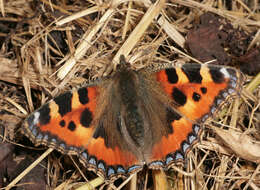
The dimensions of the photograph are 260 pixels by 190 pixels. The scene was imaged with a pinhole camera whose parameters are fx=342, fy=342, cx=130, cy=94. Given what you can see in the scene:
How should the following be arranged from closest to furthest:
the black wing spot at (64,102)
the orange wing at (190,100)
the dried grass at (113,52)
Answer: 1. the orange wing at (190,100)
2. the black wing spot at (64,102)
3. the dried grass at (113,52)

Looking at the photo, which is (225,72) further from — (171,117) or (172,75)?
(171,117)

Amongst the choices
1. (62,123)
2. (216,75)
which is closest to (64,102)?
(62,123)

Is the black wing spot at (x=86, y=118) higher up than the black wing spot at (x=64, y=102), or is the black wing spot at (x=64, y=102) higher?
the black wing spot at (x=64, y=102)

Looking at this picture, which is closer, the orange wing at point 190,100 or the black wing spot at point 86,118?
the orange wing at point 190,100

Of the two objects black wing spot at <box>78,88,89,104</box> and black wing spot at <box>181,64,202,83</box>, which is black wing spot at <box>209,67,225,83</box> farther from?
black wing spot at <box>78,88,89,104</box>

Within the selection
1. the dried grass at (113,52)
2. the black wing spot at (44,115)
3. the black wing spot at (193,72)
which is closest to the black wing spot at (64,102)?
the black wing spot at (44,115)

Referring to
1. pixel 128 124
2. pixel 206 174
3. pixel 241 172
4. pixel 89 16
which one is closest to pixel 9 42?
pixel 89 16

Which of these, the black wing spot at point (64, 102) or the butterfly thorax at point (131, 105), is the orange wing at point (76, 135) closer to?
the black wing spot at point (64, 102)

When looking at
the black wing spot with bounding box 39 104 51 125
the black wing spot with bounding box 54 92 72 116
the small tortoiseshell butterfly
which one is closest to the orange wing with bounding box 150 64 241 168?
the small tortoiseshell butterfly
